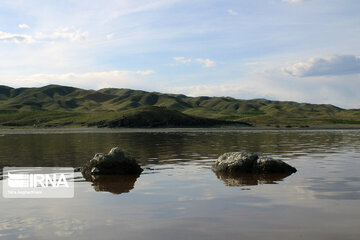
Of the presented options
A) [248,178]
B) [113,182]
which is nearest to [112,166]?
[113,182]

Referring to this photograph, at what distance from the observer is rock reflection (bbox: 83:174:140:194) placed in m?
17.9

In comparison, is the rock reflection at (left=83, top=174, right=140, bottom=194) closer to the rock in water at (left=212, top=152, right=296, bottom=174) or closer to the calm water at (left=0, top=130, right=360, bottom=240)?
the calm water at (left=0, top=130, right=360, bottom=240)

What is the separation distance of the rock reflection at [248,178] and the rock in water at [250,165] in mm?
597

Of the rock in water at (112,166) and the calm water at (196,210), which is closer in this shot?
the calm water at (196,210)

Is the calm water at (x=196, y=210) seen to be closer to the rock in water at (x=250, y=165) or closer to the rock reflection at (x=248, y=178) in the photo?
the rock reflection at (x=248, y=178)

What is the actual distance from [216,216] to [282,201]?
356cm

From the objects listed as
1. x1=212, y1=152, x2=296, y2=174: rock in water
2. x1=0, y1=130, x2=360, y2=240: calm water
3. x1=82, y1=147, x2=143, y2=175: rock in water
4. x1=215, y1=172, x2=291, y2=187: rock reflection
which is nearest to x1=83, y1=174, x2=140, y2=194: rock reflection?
x1=0, y1=130, x2=360, y2=240: calm water

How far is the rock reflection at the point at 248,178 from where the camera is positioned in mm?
19172

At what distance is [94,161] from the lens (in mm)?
23500

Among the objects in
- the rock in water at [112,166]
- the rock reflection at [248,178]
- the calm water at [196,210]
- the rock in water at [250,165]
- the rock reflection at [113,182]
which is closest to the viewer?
the calm water at [196,210]

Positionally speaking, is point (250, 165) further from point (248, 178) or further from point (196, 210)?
point (196, 210)

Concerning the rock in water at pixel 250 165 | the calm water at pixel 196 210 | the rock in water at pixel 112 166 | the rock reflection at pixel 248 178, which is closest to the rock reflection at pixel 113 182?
the calm water at pixel 196 210

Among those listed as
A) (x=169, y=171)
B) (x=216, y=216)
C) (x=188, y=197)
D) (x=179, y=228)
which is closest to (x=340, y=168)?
(x=169, y=171)

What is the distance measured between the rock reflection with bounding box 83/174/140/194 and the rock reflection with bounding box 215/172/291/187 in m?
5.14
